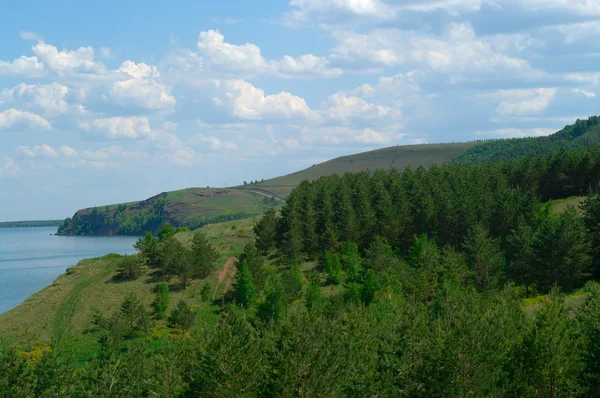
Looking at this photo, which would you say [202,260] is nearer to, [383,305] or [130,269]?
[130,269]

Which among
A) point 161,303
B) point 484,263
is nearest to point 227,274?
point 161,303

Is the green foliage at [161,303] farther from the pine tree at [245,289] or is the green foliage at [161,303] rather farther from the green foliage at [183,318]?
the pine tree at [245,289]

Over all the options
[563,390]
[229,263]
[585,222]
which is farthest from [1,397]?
[585,222]

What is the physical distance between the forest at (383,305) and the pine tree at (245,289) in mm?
208

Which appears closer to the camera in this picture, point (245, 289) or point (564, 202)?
point (245, 289)

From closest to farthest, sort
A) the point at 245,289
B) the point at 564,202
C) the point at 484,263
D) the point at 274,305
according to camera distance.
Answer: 1. the point at 274,305
2. the point at 484,263
3. the point at 245,289
4. the point at 564,202

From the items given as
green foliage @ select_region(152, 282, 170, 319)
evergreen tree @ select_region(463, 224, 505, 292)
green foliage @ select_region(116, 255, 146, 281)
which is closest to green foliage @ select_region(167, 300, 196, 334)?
green foliage @ select_region(152, 282, 170, 319)

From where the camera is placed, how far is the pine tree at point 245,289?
91750 millimetres

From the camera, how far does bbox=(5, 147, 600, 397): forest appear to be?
125 feet

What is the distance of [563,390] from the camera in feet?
121

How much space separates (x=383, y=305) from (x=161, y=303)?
35.2 m

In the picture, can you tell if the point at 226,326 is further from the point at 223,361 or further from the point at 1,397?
the point at 1,397

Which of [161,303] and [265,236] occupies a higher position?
[265,236]

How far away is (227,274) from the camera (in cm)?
10550
